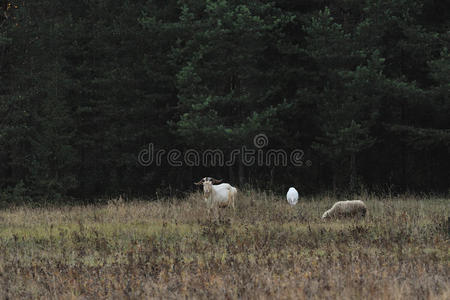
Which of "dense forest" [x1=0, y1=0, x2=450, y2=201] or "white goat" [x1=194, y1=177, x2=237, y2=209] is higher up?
"dense forest" [x1=0, y1=0, x2=450, y2=201]

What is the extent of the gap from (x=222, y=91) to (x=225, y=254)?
1719 centimetres

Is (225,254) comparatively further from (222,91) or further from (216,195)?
(222,91)

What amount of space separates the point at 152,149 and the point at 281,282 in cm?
2321

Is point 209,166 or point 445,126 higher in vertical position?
point 445,126

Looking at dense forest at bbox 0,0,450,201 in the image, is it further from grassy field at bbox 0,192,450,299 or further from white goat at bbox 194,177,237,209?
grassy field at bbox 0,192,450,299

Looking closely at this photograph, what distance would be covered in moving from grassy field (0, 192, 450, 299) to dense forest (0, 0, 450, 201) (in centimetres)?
914

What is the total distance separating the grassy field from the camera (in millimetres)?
6605

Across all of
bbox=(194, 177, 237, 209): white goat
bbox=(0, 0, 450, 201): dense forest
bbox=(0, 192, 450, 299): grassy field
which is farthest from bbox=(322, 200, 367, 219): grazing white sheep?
bbox=(0, 0, 450, 201): dense forest

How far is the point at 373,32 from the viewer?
960 inches

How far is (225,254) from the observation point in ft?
31.0

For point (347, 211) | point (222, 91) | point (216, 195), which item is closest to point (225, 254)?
point (347, 211)

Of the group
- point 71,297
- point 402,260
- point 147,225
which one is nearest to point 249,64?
point 147,225

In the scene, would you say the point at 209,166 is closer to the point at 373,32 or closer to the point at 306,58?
the point at 306,58

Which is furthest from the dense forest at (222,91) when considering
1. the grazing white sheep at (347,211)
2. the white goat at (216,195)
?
the grazing white sheep at (347,211)
